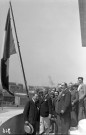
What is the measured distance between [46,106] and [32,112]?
17 centimetres

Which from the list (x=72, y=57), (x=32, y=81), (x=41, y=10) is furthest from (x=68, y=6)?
(x=32, y=81)

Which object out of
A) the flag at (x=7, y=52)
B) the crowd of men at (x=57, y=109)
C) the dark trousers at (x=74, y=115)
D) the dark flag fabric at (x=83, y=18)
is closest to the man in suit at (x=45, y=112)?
the crowd of men at (x=57, y=109)

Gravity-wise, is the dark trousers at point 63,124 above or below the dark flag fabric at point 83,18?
below

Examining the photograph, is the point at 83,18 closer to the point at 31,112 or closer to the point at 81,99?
the point at 81,99

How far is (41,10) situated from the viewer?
3.04m

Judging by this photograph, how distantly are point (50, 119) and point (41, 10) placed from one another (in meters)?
1.19

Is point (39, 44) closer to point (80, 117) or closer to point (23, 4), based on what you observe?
point (23, 4)

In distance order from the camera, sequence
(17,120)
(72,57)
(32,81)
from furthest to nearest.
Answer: (17,120), (32,81), (72,57)

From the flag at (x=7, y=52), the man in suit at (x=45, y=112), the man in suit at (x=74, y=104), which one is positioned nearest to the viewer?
the man in suit at (x=74, y=104)

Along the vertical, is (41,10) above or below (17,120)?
above

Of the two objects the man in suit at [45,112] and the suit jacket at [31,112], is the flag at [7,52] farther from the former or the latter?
the man in suit at [45,112]

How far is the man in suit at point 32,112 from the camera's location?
3044mm

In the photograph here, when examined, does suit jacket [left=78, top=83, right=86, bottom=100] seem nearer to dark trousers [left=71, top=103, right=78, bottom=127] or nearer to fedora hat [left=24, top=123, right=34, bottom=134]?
dark trousers [left=71, top=103, right=78, bottom=127]

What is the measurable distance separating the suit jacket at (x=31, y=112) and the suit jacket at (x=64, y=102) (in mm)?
327
